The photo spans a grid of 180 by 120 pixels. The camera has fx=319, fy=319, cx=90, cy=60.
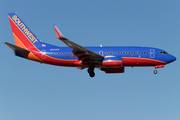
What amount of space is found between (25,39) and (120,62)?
705 inches

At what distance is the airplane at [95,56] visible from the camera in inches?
2047

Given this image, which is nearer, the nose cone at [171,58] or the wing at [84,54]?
the wing at [84,54]

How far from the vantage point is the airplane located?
52.0m

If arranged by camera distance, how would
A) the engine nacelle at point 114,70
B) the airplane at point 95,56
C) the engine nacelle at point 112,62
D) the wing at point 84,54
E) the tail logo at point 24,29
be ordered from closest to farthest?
the wing at point 84,54
the engine nacelle at point 112,62
the airplane at point 95,56
the engine nacelle at point 114,70
the tail logo at point 24,29

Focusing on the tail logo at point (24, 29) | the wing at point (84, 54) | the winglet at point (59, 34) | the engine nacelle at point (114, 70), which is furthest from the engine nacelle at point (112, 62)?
the tail logo at point (24, 29)

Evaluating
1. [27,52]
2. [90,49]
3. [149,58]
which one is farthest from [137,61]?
[27,52]

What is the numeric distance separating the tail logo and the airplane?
90 centimetres

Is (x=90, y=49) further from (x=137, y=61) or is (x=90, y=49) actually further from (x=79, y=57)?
(x=137, y=61)

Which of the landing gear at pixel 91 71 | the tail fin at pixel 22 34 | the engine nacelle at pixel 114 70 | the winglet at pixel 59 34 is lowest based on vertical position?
the landing gear at pixel 91 71

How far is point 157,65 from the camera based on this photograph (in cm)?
5391

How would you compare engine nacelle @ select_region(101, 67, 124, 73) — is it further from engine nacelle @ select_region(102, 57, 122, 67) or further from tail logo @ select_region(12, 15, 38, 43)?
tail logo @ select_region(12, 15, 38, 43)

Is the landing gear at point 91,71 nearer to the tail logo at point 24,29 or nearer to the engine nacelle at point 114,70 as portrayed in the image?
the engine nacelle at point 114,70

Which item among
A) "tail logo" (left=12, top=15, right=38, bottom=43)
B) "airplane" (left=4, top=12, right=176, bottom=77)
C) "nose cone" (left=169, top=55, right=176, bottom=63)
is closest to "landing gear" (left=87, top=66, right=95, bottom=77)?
"airplane" (left=4, top=12, right=176, bottom=77)

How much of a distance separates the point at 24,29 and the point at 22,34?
1.06m
